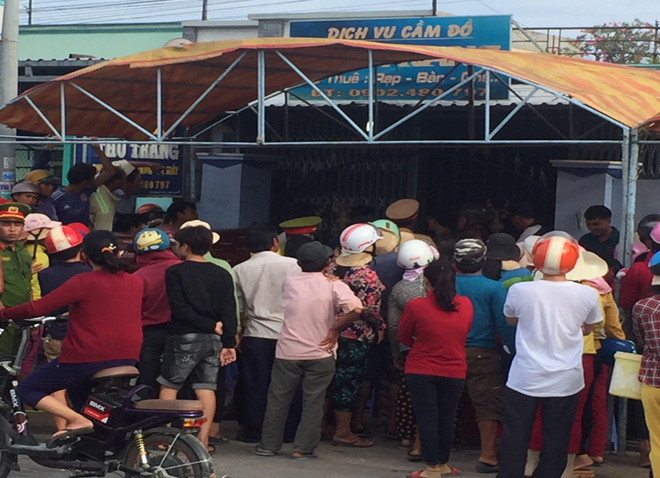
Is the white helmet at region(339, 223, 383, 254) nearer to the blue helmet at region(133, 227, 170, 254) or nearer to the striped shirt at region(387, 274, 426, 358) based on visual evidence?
the striped shirt at region(387, 274, 426, 358)

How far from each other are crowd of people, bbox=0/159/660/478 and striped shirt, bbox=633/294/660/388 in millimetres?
14

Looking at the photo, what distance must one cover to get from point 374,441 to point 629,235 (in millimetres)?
2609

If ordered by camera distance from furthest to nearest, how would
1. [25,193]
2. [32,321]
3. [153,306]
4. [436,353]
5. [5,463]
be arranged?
1. [25,193]
2. [153,306]
3. [436,353]
4. [5,463]
5. [32,321]

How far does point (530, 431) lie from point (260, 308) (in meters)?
2.61

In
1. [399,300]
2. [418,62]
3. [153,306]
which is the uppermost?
[418,62]

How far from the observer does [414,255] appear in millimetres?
8648

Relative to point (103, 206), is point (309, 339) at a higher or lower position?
lower

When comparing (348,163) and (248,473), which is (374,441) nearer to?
(248,473)

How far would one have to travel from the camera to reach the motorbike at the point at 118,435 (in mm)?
6645

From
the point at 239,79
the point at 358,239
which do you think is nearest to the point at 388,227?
the point at 358,239

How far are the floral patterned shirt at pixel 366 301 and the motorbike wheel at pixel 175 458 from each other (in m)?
2.41

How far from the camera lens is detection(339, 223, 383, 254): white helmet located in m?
8.88

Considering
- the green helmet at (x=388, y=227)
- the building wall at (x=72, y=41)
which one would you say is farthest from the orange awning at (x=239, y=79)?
the building wall at (x=72, y=41)

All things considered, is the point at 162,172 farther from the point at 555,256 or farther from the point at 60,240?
the point at 555,256
